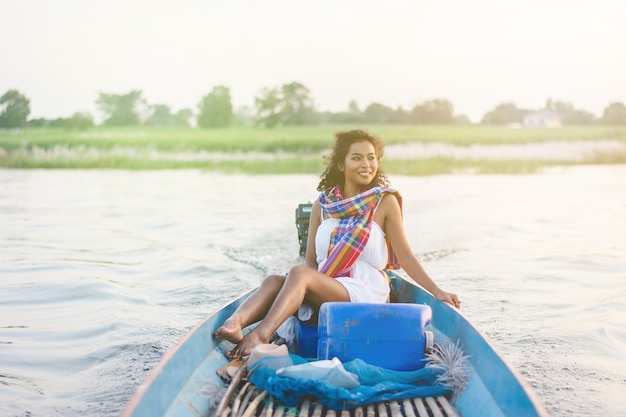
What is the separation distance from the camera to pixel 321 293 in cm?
407

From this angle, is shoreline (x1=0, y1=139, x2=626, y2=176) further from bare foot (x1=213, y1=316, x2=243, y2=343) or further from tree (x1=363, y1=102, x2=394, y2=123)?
bare foot (x1=213, y1=316, x2=243, y2=343)

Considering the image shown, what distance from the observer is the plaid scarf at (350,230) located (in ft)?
14.0

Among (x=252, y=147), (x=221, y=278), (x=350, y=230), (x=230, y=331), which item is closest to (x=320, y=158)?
(x=252, y=147)

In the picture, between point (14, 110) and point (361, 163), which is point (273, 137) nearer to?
point (14, 110)

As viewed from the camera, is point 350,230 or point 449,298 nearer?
point 449,298

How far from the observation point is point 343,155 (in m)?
4.47

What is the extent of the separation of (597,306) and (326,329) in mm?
4378

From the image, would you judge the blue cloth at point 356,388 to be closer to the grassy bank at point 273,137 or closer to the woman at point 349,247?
the woman at point 349,247

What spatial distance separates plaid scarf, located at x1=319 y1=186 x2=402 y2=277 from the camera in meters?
4.26

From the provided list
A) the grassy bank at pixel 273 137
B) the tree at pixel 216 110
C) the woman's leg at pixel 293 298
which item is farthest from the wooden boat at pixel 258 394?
the tree at pixel 216 110

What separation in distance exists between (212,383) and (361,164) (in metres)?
1.59

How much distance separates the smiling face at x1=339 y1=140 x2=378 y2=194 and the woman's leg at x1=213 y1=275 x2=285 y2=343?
0.72 meters

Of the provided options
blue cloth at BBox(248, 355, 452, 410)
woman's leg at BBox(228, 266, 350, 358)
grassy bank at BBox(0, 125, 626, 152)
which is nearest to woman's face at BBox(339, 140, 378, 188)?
woman's leg at BBox(228, 266, 350, 358)

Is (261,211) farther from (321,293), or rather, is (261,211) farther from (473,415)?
(473,415)
